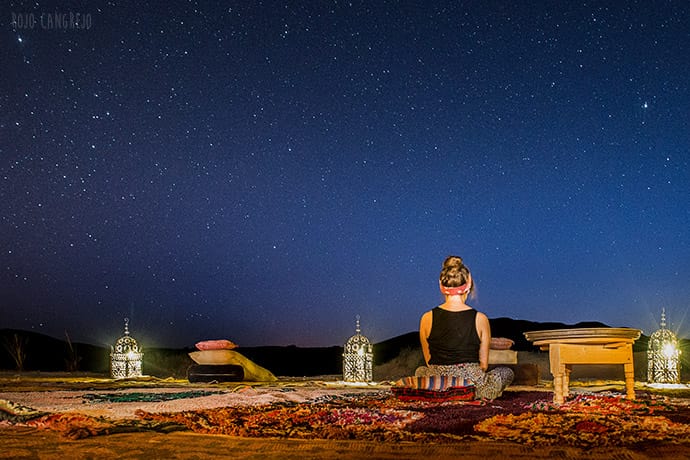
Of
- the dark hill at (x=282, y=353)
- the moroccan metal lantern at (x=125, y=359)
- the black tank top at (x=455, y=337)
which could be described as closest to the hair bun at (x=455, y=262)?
the black tank top at (x=455, y=337)

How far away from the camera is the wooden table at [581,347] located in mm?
5707

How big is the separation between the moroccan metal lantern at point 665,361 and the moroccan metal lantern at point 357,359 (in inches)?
173

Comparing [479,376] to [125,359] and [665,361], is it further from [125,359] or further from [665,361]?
[125,359]

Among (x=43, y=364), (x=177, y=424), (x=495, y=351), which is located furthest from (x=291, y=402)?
(x=43, y=364)

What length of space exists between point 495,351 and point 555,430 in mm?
6000

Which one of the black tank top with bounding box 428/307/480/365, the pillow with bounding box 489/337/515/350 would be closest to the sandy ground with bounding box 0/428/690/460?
the black tank top with bounding box 428/307/480/365

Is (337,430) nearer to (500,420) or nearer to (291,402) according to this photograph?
(500,420)

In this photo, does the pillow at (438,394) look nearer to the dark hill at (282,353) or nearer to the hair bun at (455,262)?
the hair bun at (455,262)

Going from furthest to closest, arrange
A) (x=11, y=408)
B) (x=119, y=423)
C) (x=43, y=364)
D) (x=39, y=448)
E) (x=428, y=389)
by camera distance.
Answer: (x=43, y=364), (x=428, y=389), (x=11, y=408), (x=119, y=423), (x=39, y=448)

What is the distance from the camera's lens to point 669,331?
418 inches

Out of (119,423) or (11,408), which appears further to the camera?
(11,408)

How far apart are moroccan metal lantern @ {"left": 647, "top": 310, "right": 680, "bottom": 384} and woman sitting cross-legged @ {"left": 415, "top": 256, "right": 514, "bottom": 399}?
17.8 feet

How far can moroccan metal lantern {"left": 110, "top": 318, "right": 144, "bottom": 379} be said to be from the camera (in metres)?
12.4

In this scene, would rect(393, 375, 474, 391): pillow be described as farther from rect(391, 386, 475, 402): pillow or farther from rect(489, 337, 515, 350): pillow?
rect(489, 337, 515, 350): pillow
